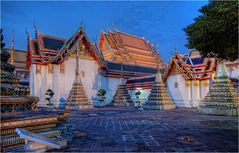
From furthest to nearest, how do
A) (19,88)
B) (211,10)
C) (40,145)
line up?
(19,88), (211,10), (40,145)

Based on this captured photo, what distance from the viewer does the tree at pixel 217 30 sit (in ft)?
15.6

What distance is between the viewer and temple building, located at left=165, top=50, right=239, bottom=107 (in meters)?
21.9

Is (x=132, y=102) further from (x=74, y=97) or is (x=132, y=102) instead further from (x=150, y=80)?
(x=74, y=97)

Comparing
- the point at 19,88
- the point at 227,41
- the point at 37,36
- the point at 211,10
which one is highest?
the point at 37,36

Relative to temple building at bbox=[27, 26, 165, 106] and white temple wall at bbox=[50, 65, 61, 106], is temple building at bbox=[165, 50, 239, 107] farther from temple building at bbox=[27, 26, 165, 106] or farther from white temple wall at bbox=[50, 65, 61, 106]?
white temple wall at bbox=[50, 65, 61, 106]

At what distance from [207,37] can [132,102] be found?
22205 millimetres

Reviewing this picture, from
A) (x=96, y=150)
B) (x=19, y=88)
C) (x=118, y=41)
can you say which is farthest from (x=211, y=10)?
(x=118, y=41)

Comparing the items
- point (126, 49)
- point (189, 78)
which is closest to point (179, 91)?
point (189, 78)

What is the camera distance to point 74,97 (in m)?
21.9

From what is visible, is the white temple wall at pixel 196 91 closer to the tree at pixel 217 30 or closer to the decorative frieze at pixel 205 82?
the decorative frieze at pixel 205 82

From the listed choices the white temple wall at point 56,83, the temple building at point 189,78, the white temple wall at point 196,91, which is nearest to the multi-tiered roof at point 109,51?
the white temple wall at point 56,83

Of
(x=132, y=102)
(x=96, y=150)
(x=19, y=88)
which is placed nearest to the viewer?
(x=96, y=150)

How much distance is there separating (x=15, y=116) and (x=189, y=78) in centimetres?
1973

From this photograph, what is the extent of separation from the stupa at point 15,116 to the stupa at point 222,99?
471 inches
